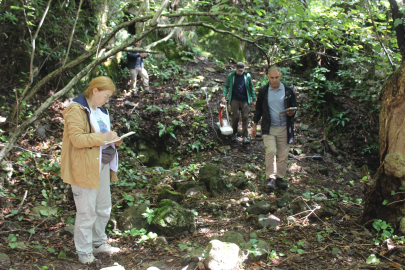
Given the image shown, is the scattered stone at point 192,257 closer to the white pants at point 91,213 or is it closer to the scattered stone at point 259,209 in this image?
the white pants at point 91,213

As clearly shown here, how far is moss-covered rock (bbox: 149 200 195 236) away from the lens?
12.5ft

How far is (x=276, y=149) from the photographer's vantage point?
5.25m

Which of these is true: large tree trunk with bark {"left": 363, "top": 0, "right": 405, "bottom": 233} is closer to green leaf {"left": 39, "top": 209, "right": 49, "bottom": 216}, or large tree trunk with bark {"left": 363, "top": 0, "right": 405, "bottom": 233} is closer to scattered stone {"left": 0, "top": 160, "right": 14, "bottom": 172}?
green leaf {"left": 39, "top": 209, "right": 49, "bottom": 216}

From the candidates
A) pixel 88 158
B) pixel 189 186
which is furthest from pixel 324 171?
pixel 88 158

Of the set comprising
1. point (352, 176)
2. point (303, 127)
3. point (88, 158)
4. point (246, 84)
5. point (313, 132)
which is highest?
point (246, 84)

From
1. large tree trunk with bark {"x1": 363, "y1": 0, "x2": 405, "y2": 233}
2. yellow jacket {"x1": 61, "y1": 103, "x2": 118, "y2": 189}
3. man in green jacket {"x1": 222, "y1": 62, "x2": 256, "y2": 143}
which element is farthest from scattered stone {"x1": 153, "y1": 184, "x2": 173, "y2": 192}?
large tree trunk with bark {"x1": 363, "y1": 0, "x2": 405, "y2": 233}

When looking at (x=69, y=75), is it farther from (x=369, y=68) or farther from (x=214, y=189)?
(x=369, y=68)

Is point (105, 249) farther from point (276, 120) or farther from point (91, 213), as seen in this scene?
point (276, 120)

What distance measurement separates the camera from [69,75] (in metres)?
7.61

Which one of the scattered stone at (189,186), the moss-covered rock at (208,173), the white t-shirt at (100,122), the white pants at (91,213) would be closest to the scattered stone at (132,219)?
the white pants at (91,213)

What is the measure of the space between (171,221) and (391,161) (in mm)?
2897

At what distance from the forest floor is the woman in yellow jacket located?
0.50m

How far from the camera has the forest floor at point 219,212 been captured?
316 cm

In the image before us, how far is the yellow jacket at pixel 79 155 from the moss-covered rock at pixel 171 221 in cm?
125
